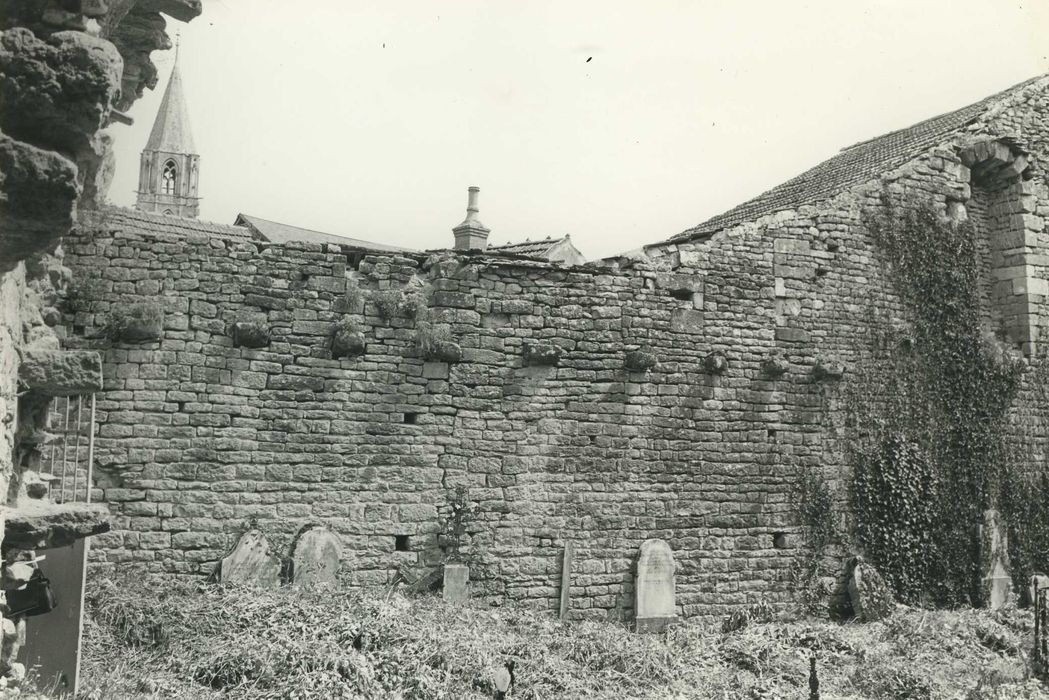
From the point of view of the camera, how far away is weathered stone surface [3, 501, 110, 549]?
161 inches

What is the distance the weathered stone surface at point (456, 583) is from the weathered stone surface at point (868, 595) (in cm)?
405

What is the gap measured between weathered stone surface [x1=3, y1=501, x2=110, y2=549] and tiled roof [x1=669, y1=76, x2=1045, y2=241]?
672 cm

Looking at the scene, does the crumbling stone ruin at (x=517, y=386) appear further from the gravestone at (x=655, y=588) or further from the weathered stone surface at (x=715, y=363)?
the gravestone at (x=655, y=588)

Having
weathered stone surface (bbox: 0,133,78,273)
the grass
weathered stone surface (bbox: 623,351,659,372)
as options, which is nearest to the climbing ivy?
the grass

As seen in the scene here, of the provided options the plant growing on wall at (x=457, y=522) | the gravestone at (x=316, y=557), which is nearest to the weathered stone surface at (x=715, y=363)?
the plant growing on wall at (x=457, y=522)

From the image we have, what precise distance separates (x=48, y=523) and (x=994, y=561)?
9675mm

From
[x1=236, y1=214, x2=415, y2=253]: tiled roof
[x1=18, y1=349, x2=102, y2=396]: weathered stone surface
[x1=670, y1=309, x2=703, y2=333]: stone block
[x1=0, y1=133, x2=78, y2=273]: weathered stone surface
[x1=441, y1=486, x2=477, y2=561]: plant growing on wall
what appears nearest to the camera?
[x1=0, y1=133, x2=78, y2=273]: weathered stone surface

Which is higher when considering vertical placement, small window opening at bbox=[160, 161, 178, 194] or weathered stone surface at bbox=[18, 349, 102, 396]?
small window opening at bbox=[160, 161, 178, 194]

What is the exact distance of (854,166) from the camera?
12.4m

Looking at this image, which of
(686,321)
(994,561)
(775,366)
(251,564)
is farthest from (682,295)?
(251,564)

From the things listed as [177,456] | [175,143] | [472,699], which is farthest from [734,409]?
[175,143]

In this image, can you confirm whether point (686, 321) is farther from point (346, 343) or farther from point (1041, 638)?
point (1041, 638)

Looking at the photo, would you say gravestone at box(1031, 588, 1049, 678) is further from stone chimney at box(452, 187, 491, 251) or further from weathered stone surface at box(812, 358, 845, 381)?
stone chimney at box(452, 187, 491, 251)

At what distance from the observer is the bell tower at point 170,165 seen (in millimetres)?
53125
